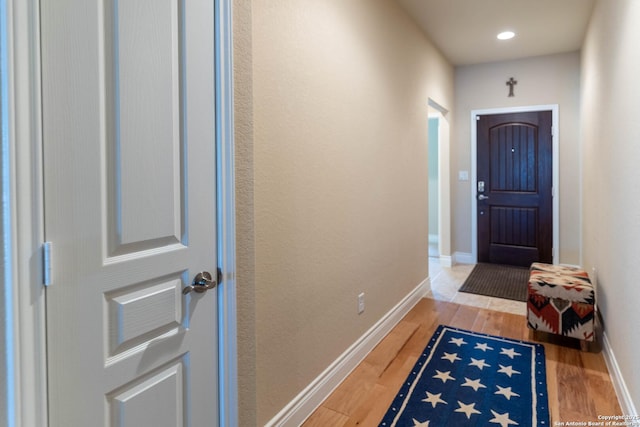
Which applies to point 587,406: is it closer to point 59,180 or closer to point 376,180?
point 376,180

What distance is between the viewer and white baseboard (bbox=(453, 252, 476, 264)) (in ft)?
17.1

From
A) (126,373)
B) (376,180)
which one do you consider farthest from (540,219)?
(126,373)

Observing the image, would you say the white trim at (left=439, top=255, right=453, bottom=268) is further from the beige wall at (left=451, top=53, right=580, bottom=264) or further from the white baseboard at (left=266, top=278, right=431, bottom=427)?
the white baseboard at (left=266, top=278, right=431, bottom=427)

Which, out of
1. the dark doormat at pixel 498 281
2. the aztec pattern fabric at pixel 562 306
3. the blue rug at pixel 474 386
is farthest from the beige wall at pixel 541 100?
the blue rug at pixel 474 386

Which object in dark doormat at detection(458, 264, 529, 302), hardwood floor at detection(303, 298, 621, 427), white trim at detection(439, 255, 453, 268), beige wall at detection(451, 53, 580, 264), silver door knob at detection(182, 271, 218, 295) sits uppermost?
beige wall at detection(451, 53, 580, 264)

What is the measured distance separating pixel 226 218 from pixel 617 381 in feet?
7.45

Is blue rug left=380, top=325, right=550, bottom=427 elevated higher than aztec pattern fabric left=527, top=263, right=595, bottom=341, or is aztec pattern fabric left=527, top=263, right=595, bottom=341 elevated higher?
aztec pattern fabric left=527, top=263, right=595, bottom=341

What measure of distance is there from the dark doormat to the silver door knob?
333 cm

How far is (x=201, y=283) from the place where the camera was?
1.24 m

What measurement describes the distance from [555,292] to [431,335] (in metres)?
0.91

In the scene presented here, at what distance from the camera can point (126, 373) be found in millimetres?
1017

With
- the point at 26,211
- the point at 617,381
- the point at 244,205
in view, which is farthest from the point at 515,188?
the point at 26,211

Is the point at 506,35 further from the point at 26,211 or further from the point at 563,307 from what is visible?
the point at 26,211

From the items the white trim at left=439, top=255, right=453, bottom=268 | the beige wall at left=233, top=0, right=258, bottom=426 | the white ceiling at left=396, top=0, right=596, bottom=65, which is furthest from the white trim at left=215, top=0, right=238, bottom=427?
the white trim at left=439, top=255, right=453, bottom=268
